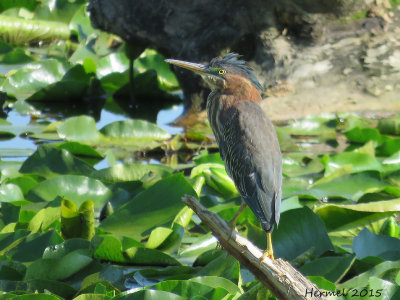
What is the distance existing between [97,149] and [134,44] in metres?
1.79

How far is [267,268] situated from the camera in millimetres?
2445

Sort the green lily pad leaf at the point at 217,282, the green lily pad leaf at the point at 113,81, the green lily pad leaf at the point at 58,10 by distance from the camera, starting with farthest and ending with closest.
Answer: the green lily pad leaf at the point at 58,10 < the green lily pad leaf at the point at 113,81 < the green lily pad leaf at the point at 217,282

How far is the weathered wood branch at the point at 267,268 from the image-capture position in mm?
2332

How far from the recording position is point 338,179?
13.3 ft

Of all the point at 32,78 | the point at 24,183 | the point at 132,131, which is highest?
the point at 24,183

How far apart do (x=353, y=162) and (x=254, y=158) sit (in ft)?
5.46

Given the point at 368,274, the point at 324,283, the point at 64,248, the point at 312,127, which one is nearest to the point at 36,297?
the point at 64,248

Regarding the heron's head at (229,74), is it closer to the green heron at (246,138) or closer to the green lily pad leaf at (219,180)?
the green heron at (246,138)

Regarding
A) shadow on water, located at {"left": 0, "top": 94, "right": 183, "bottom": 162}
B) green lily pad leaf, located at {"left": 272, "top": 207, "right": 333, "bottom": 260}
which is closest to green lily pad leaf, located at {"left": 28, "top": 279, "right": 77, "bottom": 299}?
green lily pad leaf, located at {"left": 272, "top": 207, "right": 333, "bottom": 260}

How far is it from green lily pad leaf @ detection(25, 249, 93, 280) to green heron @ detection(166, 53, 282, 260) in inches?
25.5

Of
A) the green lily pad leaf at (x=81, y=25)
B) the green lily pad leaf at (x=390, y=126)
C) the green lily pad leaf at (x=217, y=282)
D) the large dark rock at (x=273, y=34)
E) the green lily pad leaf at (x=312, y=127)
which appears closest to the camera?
the green lily pad leaf at (x=217, y=282)

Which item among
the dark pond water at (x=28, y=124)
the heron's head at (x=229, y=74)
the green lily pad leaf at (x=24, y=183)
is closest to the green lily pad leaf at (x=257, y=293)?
the heron's head at (x=229, y=74)

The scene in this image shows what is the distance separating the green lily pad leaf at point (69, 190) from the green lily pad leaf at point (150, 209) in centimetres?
31

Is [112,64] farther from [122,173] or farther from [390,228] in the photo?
[390,228]
